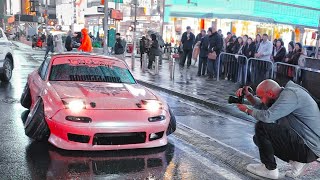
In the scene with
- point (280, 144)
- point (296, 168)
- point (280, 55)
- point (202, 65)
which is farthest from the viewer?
point (202, 65)

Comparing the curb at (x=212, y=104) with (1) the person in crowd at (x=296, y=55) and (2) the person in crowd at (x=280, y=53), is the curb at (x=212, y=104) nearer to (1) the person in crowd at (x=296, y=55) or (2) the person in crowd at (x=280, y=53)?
(1) the person in crowd at (x=296, y=55)

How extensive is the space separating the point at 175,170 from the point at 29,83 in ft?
12.3

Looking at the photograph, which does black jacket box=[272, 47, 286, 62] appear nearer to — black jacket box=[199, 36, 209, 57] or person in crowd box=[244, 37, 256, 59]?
person in crowd box=[244, 37, 256, 59]

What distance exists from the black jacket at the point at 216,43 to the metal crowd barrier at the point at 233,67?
0.27m

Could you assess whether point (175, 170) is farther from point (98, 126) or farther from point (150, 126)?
point (98, 126)

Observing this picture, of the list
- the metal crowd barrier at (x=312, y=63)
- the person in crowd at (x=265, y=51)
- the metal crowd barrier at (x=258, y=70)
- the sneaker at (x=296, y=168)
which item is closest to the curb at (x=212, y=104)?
the metal crowd barrier at (x=312, y=63)

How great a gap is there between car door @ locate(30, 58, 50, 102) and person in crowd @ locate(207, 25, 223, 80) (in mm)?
8601

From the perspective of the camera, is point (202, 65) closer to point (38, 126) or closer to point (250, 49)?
point (250, 49)

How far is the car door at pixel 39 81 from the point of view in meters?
6.19

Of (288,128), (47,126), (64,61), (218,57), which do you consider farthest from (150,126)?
(218,57)

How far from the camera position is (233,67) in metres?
14.0

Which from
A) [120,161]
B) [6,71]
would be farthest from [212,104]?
[6,71]

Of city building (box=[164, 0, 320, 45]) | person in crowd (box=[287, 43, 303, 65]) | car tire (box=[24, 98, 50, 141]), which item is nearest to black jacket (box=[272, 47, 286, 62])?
person in crowd (box=[287, 43, 303, 65])

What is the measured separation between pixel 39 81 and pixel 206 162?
3143 millimetres
